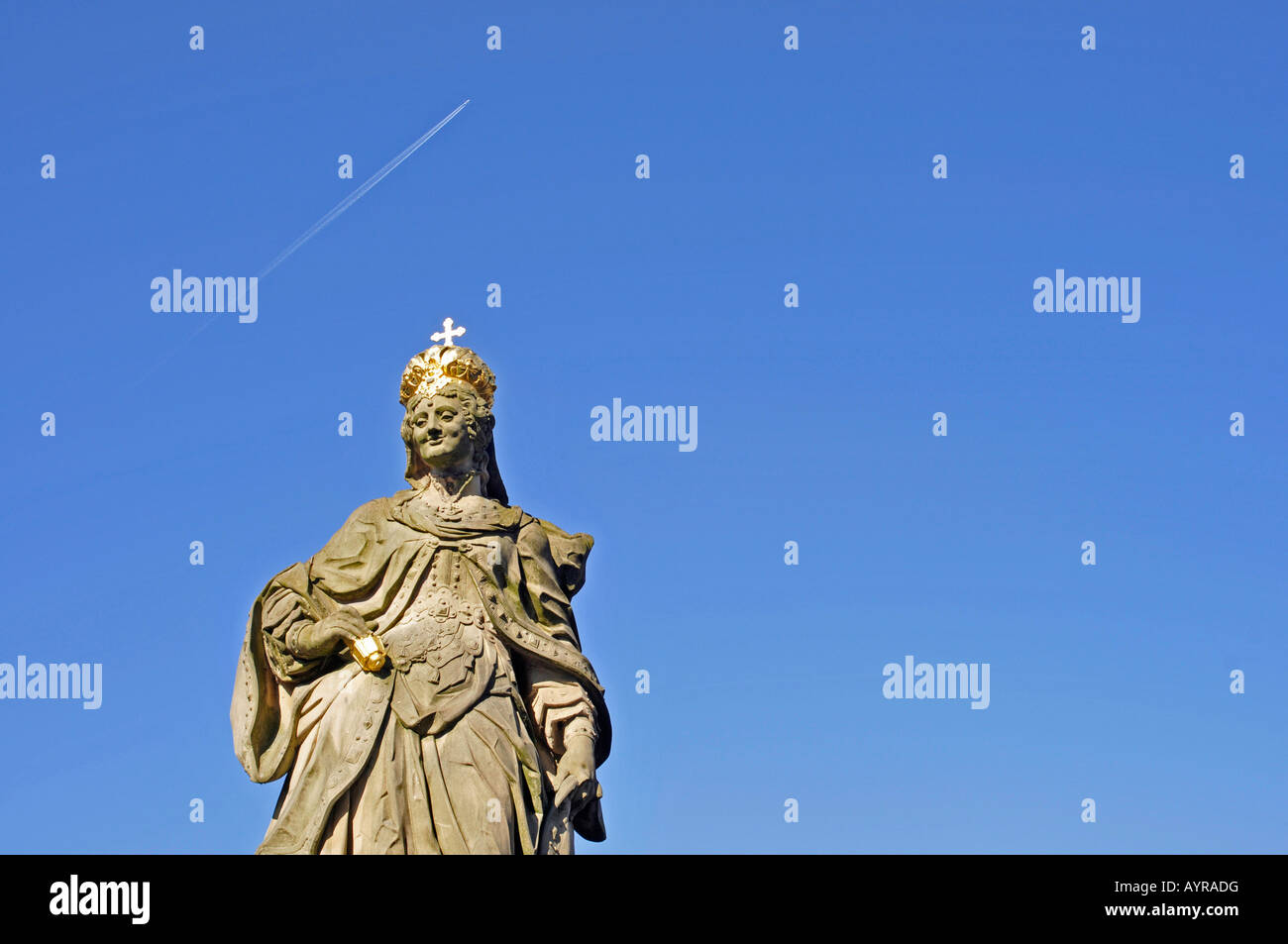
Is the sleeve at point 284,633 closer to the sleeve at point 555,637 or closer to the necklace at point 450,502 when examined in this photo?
the necklace at point 450,502

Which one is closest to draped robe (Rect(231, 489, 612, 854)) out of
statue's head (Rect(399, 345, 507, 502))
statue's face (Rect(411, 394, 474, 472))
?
statue's head (Rect(399, 345, 507, 502))

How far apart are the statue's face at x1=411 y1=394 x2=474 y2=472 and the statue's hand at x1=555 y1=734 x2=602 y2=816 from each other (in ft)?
10.7

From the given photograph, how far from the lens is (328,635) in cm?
2100

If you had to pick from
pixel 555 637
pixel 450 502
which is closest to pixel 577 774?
pixel 555 637

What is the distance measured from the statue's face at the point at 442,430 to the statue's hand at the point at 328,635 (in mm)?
1976

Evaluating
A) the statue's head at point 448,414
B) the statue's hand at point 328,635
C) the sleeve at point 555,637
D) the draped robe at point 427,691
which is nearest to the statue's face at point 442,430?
the statue's head at point 448,414

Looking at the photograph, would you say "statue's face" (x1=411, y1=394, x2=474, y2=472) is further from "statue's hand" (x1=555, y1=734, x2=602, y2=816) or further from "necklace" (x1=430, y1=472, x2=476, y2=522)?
"statue's hand" (x1=555, y1=734, x2=602, y2=816)

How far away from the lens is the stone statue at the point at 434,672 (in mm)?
20234

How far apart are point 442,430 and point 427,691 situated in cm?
290

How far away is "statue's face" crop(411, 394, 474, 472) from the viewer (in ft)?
71.8

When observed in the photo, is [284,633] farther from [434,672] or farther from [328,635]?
[434,672]
